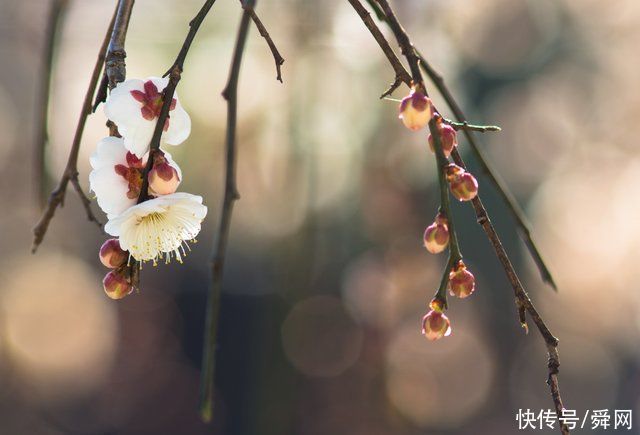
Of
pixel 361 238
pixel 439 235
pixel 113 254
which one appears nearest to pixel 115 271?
pixel 113 254

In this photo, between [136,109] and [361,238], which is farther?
[361,238]

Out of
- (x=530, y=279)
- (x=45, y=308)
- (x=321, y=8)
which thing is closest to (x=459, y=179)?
(x=321, y=8)

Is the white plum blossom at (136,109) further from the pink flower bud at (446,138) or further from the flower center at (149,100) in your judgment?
the pink flower bud at (446,138)

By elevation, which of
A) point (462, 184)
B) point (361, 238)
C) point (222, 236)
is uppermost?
point (361, 238)

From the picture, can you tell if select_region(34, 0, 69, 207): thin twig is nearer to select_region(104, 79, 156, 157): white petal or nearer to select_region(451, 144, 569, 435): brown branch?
select_region(104, 79, 156, 157): white petal

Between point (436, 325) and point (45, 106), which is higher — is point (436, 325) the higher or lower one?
the lower one

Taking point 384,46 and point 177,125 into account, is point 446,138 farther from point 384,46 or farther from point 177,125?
point 177,125

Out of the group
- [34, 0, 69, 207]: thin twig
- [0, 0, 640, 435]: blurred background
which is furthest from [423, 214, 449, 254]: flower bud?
[0, 0, 640, 435]: blurred background
